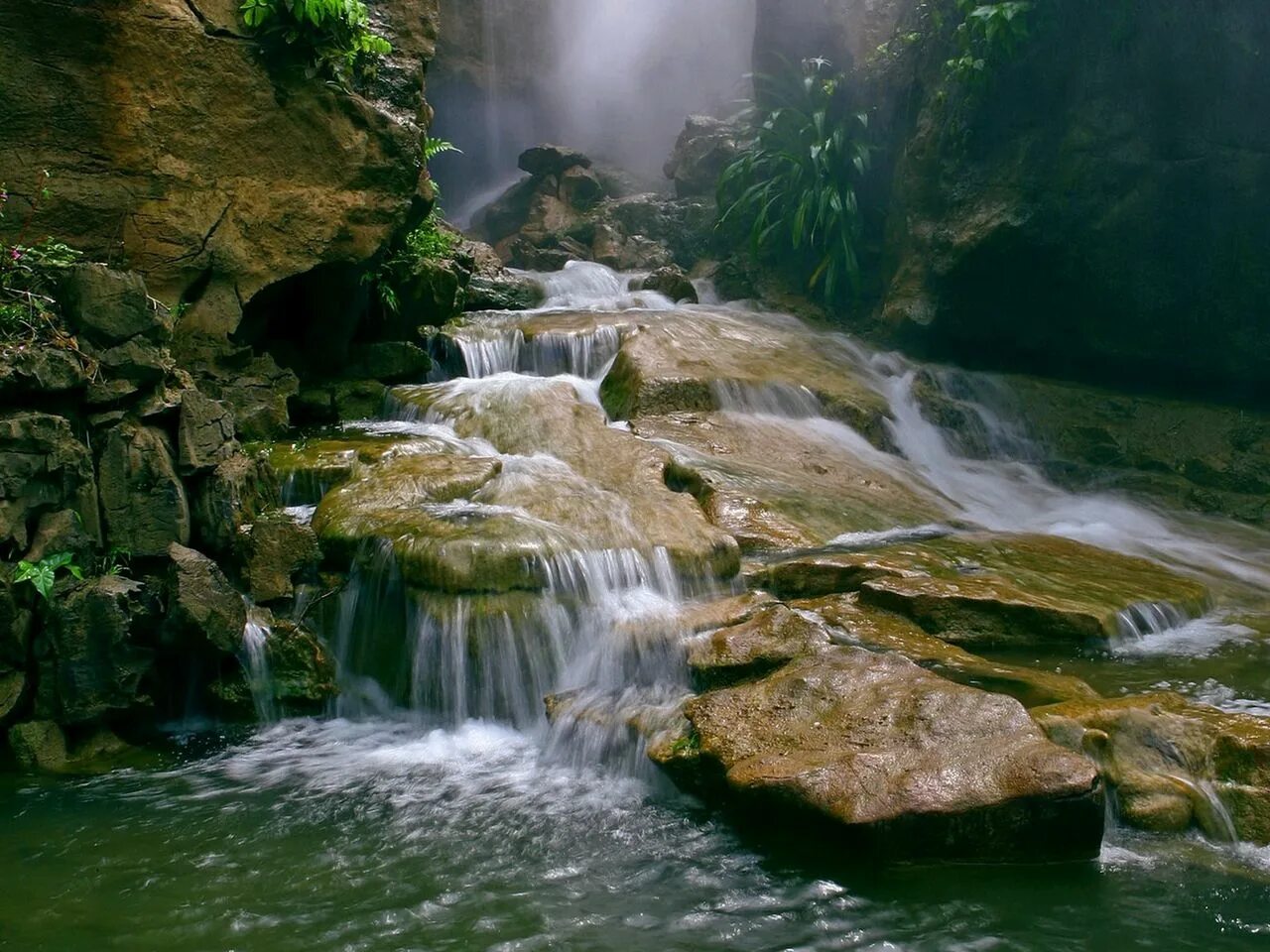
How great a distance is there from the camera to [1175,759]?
13.5ft

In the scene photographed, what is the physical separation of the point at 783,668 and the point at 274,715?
9.60 ft

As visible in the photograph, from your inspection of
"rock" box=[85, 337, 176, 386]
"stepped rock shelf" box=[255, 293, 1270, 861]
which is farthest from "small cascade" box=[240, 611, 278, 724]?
"rock" box=[85, 337, 176, 386]

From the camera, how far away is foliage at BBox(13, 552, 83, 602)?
15.3ft

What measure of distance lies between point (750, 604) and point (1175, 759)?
2212mm

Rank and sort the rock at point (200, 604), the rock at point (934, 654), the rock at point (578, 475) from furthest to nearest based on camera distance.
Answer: the rock at point (578, 475) < the rock at point (200, 604) < the rock at point (934, 654)

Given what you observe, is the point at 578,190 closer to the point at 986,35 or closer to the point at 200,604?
the point at 986,35

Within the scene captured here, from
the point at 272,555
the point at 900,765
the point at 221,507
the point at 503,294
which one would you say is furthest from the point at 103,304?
the point at 503,294

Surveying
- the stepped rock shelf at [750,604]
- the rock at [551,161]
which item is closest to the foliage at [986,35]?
the stepped rock shelf at [750,604]

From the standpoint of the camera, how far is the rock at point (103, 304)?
5.20m

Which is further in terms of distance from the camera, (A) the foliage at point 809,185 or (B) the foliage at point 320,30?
(A) the foliage at point 809,185

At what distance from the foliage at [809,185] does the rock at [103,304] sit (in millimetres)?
9703

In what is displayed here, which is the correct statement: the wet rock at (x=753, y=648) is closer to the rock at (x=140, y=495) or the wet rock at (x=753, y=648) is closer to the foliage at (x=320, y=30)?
the rock at (x=140, y=495)

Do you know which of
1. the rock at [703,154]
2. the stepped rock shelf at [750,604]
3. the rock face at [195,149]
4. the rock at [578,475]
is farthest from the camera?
the rock at [703,154]

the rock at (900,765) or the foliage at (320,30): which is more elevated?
the foliage at (320,30)
